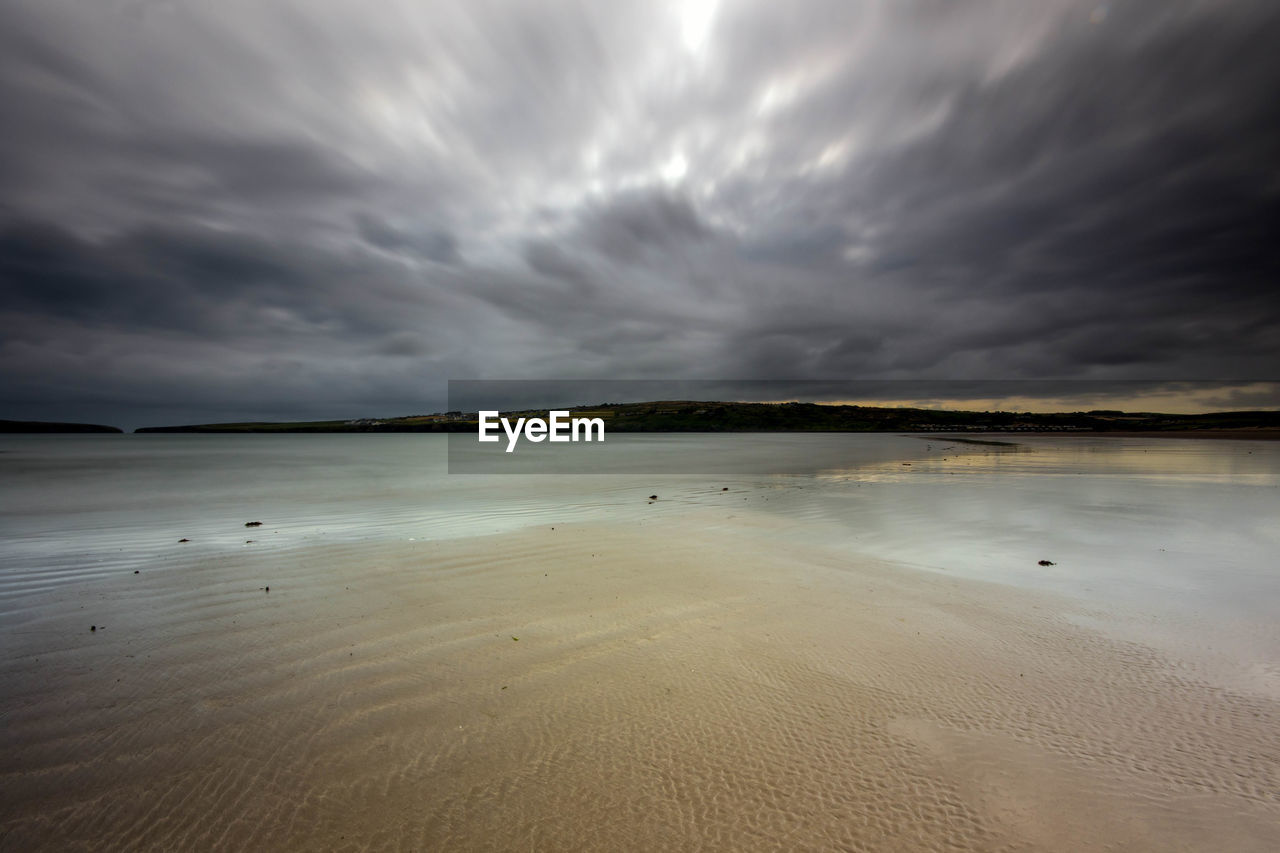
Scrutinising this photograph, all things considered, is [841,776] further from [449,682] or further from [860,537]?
[860,537]

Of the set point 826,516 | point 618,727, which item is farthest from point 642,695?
point 826,516

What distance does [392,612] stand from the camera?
588cm

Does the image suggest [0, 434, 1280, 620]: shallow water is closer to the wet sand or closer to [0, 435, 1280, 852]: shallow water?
[0, 435, 1280, 852]: shallow water

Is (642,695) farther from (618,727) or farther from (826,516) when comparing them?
(826,516)

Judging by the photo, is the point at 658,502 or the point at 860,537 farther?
the point at 658,502

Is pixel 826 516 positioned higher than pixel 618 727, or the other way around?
pixel 618 727

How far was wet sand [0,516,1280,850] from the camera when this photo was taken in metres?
2.69

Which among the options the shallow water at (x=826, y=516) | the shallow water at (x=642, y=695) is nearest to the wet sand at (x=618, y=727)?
the shallow water at (x=642, y=695)

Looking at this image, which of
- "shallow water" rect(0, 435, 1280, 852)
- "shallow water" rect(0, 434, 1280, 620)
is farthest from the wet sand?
"shallow water" rect(0, 434, 1280, 620)

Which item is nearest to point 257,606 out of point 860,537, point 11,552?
point 11,552

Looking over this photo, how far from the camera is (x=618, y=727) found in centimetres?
357

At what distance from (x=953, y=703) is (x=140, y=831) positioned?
16.9 ft

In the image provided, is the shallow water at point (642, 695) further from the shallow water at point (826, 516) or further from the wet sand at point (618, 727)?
the shallow water at point (826, 516)

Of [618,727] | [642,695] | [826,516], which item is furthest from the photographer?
[826,516]
